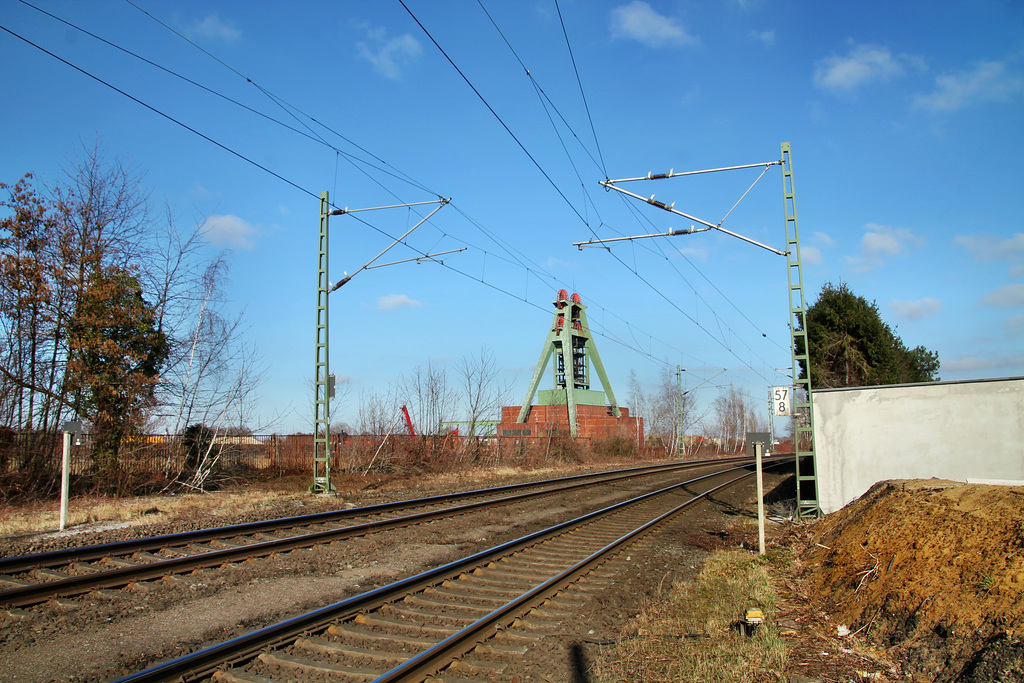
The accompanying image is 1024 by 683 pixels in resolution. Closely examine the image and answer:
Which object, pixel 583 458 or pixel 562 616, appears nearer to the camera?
pixel 562 616

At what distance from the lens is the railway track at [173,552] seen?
24.6ft

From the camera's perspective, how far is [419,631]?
662 centimetres

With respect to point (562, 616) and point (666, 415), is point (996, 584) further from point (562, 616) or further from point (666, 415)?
point (666, 415)

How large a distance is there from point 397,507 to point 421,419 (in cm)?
1527

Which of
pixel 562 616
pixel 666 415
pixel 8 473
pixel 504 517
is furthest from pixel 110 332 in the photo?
pixel 666 415

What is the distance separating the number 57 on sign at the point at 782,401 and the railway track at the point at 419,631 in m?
4.90

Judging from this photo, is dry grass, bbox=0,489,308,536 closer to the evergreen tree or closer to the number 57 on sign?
the number 57 on sign

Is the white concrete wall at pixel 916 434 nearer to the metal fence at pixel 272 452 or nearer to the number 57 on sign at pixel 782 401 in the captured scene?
the number 57 on sign at pixel 782 401

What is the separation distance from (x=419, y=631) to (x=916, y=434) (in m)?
12.2

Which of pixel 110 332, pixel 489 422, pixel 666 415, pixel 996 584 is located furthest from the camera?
pixel 666 415

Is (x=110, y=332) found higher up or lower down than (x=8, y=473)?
higher up

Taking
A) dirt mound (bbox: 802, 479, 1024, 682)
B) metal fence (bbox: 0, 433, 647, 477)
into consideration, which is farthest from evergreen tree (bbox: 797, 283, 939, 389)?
dirt mound (bbox: 802, 479, 1024, 682)

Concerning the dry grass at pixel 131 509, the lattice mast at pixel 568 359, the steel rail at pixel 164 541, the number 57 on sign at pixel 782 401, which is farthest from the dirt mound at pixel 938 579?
the lattice mast at pixel 568 359

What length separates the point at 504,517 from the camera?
15.1 meters
